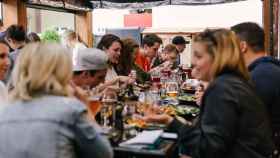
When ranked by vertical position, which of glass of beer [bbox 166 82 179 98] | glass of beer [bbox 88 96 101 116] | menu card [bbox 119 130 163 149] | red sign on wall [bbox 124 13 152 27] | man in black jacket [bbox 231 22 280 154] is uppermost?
red sign on wall [bbox 124 13 152 27]

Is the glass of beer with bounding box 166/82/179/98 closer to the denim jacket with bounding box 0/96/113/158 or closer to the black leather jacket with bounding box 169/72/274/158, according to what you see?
the black leather jacket with bounding box 169/72/274/158

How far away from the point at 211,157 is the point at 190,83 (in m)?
3.10

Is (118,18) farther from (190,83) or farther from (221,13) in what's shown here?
(190,83)

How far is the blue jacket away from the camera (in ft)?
8.90

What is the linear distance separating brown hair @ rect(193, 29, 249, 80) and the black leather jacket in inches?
1.5

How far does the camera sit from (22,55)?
69.2 inches

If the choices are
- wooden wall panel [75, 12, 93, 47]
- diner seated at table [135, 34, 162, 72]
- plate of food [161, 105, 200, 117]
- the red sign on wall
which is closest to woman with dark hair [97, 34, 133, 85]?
plate of food [161, 105, 200, 117]

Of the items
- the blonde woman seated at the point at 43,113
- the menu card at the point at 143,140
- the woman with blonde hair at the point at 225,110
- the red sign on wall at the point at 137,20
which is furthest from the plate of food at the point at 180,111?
the red sign on wall at the point at 137,20

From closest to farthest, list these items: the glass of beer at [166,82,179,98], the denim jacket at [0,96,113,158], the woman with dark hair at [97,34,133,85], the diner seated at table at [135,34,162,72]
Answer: the denim jacket at [0,96,113,158]
the woman with dark hair at [97,34,133,85]
the glass of beer at [166,82,179,98]
the diner seated at table at [135,34,162,72]

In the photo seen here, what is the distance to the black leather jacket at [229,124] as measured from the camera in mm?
2004

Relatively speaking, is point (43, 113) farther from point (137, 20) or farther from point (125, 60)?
point (137, 20)

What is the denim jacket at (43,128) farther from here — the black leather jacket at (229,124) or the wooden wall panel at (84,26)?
the wooden wall panel at (84,26)

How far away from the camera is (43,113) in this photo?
66.2 inches

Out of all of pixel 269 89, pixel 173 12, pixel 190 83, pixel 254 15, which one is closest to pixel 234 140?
pixel 269 89
